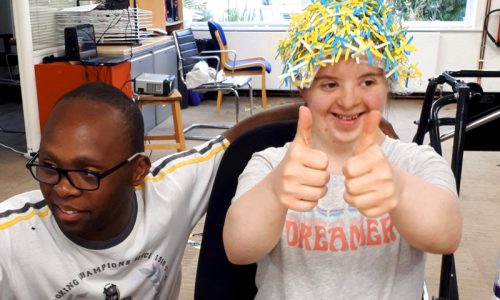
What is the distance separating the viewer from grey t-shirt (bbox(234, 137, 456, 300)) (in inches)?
41.1

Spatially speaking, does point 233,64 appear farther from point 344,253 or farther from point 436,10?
point 344,253

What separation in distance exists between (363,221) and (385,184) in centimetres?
31

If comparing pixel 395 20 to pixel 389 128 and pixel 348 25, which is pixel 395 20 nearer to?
pixel 348 25

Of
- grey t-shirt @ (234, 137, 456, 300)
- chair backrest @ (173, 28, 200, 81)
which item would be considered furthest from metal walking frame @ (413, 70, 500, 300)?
chair backrest @ (173, 28, 200, 81)

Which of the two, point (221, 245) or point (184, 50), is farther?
point (184, 50)

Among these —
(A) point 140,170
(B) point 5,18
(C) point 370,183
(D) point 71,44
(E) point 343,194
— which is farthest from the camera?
(B) point 5,18

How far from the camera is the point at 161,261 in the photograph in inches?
47.7

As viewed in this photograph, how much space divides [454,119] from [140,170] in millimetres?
1209

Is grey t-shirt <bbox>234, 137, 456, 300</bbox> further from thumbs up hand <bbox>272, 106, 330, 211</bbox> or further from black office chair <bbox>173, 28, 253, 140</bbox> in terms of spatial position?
black office chair <bbox>173, 28, 253, 140</bbox>

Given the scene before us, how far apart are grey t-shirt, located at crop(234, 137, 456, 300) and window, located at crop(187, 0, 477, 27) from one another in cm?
556

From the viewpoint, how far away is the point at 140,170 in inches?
45.6

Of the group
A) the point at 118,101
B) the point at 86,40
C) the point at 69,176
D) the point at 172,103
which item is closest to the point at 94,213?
the point at 69,176

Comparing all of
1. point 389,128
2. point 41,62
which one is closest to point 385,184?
point 389,128

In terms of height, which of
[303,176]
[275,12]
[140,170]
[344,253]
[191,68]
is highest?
[275,12]
